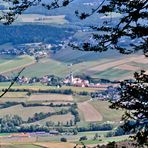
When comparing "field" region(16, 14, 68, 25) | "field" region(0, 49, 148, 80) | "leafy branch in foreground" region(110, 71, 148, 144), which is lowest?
"field" region(0, 49, 148, 80)

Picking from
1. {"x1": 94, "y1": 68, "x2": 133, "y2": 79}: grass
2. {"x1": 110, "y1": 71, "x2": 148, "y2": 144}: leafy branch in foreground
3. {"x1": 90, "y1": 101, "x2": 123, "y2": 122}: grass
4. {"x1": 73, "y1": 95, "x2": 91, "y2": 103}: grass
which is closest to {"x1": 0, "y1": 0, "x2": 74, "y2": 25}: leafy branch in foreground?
{"x1": 110, "y1": 71, "x2": 148, "y2": 144}: leafy branch in foreground

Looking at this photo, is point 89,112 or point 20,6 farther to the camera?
point 89,112

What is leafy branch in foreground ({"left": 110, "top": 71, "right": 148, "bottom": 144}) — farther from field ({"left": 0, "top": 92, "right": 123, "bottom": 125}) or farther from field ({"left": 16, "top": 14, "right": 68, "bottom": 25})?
field ({"left": 16, "top": 14, "right": 68, "bottom": 25})

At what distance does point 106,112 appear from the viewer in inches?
2608

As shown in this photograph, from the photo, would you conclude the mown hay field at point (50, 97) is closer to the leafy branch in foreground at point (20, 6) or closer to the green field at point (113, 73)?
the green field at point (113, 73)

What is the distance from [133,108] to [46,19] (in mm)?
152681

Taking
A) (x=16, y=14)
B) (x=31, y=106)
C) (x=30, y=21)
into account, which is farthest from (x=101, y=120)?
(x=30, y=21)

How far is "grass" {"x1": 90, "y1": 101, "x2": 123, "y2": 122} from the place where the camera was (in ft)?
208

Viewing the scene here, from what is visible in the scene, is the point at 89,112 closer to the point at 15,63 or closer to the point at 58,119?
the point at 58,119

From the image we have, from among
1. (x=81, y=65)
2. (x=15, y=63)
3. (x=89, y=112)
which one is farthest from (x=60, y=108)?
(x=15, y=63)

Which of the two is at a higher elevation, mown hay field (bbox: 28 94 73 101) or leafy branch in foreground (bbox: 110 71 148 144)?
leafy branch in foreground (bbox: 110 71 148 144)

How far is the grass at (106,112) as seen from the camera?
208 feet

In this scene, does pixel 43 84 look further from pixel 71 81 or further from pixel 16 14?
pixel 16 14

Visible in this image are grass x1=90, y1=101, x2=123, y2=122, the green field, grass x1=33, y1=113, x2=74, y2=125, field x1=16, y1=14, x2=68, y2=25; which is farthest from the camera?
field x1=16, y1=14, x2=68, y2=25
